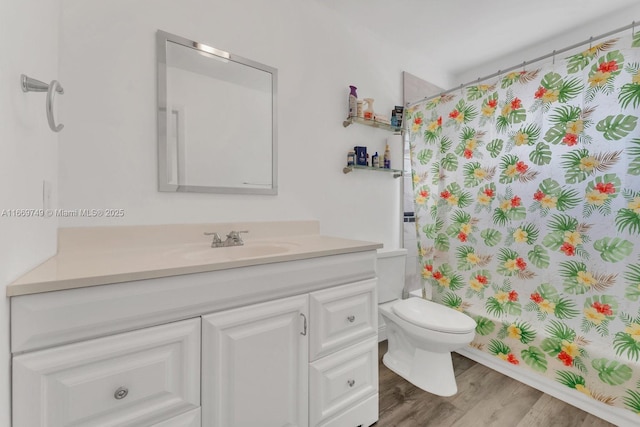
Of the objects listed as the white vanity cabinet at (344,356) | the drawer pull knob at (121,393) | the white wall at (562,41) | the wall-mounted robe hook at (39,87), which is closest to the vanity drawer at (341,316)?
the white vanity cabinet at (344,356)

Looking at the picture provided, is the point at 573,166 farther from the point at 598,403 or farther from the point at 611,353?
→ the point at 598,403

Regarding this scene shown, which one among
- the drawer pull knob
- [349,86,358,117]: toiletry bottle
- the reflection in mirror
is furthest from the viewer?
[349,86,358,117]: toiletry bottle

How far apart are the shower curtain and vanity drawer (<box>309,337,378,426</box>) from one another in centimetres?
105

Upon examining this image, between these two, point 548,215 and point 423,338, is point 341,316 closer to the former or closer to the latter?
point 423,338

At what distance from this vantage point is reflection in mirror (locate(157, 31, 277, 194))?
4.40 feet

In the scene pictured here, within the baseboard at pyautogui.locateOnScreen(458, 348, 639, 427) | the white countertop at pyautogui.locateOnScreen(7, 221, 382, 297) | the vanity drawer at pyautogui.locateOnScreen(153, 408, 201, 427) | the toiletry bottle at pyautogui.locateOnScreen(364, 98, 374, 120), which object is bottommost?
the baseboard at pyautogui.locateOnScreen(458, 348, 639, 427)

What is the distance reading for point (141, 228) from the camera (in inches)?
49.5

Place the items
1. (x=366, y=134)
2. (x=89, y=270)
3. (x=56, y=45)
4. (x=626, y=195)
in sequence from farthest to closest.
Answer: (x=366, y=134), (x=626, y=195), (x=56, y=45), (x=89, y=270)

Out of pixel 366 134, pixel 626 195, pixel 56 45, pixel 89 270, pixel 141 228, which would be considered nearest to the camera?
pixel 89 270

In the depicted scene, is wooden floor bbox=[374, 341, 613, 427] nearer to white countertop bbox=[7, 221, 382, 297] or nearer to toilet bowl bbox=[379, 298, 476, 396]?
toilet bowl bbox=[379, 298, 476, 396]

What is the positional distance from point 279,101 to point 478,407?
80.7 inches

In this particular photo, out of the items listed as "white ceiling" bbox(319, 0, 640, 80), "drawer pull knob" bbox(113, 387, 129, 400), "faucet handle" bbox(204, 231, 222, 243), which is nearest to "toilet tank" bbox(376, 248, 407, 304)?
"faucet handle" bbox(204, 231, 222, 243)

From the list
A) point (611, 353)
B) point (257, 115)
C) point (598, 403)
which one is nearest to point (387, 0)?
point (257, 115)

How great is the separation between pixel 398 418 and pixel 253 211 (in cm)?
133
